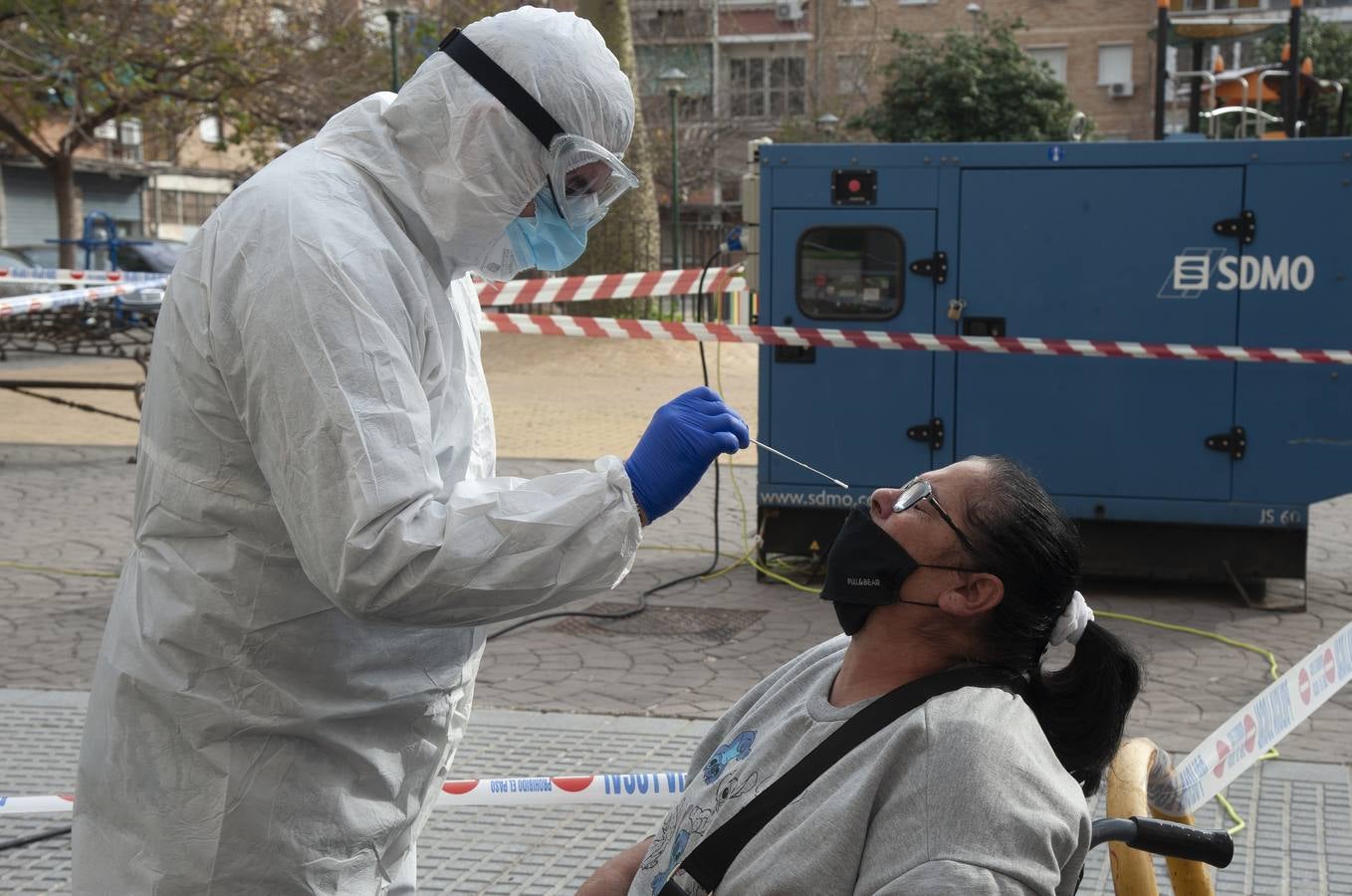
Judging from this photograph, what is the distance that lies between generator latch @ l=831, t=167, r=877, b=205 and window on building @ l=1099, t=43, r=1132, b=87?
4277 centimetres

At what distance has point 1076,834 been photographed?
198 cm

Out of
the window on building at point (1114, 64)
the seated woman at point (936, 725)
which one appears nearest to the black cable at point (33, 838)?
the seated woman at point (936, 725)

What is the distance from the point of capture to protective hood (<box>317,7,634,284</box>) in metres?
2.13

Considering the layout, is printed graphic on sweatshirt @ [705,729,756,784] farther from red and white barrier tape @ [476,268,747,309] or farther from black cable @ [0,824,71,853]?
red and white barrier tape @ [476,268,747,309]

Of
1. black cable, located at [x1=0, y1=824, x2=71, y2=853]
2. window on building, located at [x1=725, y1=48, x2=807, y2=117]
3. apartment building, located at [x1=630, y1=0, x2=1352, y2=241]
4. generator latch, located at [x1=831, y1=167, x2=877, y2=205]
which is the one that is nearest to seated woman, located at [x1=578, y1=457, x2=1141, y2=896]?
black cable, located at [x1=0, y1=824, x2=71, y2=853]

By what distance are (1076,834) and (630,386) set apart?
14.6 metres

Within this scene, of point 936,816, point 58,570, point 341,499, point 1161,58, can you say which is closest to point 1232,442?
point 1161,58

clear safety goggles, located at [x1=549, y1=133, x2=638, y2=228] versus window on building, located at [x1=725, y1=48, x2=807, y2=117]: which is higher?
window on building, located at [x1=725, y1=48, x2=807, y2=117]

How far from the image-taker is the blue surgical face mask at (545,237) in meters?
2.34

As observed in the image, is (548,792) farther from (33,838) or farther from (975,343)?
(975,343)

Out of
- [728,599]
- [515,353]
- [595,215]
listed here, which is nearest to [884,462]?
[728,599]

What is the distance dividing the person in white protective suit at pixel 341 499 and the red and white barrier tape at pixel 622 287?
7136 millimetres

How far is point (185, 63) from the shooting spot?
2023 cm

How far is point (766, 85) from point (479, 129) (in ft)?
145
